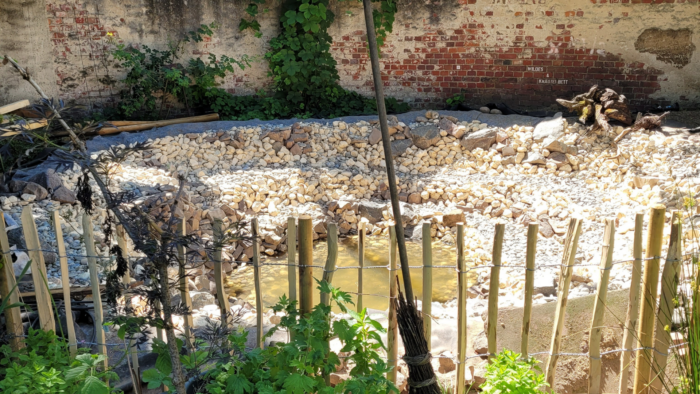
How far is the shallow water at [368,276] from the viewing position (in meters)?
5.82

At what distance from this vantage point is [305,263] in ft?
9.13

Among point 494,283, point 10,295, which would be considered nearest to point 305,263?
point 494,283

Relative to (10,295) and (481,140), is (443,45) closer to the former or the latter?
(481,140)

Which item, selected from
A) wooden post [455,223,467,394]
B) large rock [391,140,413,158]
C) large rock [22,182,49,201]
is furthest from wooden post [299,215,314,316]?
large rock [391,140,413,158]

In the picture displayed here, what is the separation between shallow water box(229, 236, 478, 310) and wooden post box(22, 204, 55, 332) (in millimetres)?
2591

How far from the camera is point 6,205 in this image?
5.79 meters

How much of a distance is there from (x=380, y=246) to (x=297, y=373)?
464cm

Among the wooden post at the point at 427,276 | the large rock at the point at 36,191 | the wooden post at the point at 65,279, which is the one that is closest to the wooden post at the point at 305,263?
the wooden post at the point at 427,276

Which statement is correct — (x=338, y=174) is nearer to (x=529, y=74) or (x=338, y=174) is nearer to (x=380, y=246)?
(x=380, y=246)

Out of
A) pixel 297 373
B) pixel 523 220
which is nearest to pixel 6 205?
pixel 297 373

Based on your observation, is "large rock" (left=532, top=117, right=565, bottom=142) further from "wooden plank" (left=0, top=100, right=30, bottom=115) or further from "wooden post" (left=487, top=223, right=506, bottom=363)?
"wooden plank" (left=0, top=100, right=30, bottom=115)

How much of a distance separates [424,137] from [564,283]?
561 centimetres

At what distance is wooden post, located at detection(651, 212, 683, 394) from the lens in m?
2.71

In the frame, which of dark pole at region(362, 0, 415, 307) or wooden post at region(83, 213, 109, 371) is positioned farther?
wooden post at region(83, 213, 109, 371)
